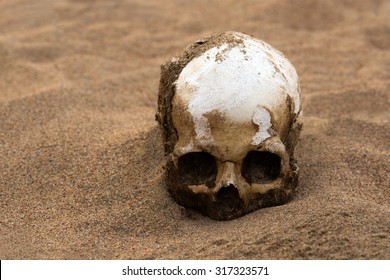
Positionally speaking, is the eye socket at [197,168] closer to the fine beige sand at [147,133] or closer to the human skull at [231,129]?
the human skull at [231,129]

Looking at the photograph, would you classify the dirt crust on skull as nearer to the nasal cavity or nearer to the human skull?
the human skull

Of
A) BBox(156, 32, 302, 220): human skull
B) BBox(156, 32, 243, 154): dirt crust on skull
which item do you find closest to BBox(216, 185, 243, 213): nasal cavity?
BBox(156, 32, 302, 220): human skull

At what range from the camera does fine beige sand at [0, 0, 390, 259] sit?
2.49 meters

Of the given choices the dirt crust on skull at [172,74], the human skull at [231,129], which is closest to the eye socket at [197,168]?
the human skull at [231,129]

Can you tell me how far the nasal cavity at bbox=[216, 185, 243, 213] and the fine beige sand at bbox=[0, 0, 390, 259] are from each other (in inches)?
2.8

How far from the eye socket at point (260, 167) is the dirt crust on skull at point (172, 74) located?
13.4 inches

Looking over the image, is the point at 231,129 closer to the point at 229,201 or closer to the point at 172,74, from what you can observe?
the point at 229,201

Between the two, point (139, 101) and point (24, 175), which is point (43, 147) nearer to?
point (24, 175)

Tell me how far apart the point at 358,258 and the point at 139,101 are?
2185mm

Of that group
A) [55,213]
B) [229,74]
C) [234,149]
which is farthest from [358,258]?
[55,213]

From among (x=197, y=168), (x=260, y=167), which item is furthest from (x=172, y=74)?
(x=260, y=167)

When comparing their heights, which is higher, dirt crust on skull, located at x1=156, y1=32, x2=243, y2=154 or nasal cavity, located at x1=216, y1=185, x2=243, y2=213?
dirt crust on skull, located at x1=156, y1=32, x2=243, y2=154

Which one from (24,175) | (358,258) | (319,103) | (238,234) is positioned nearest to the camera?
(358,258)

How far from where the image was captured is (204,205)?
105 inches
